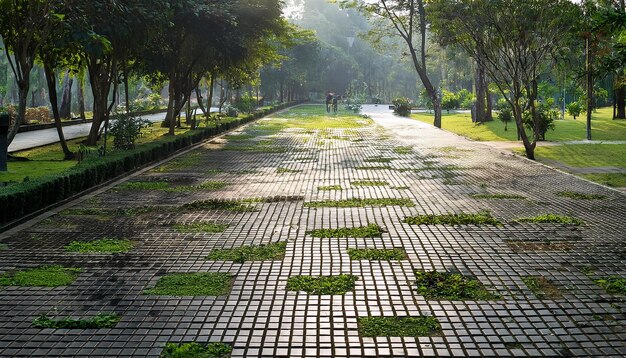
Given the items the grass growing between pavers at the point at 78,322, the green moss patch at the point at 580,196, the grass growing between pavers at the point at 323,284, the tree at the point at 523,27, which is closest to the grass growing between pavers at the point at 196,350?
the grass growing between pavers at the point at 78,322

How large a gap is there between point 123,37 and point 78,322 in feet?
42.1

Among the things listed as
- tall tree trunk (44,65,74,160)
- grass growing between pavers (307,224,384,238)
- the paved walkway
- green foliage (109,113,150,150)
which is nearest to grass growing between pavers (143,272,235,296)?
the paved walkway

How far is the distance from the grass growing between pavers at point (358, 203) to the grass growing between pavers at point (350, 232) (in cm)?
197

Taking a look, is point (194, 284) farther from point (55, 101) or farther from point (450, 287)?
point (55, 101)

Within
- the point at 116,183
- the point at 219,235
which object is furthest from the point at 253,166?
the point at 219,235

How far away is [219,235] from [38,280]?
110 inches

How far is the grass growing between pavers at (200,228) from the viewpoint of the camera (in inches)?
391

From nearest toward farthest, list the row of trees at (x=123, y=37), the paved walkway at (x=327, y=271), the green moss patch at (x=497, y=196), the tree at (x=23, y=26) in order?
the paved walkway at (x=327, y=271) → the green moss patch at (x=497, y=196) → the tree at (x=23, y=26) → the row of trees at (x=123, y=37)

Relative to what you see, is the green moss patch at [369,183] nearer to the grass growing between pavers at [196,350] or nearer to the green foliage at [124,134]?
the green foliage at [124,134]

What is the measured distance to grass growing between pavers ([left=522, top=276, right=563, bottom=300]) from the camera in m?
6.73

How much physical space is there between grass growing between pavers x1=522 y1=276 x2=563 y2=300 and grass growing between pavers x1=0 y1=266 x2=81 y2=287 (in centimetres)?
474

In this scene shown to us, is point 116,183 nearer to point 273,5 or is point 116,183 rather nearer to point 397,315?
point 397,315

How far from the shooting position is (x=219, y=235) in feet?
31.7

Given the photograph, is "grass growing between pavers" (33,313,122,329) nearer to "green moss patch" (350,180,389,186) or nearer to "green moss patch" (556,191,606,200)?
"green moss patch" (350,180,389,186)
